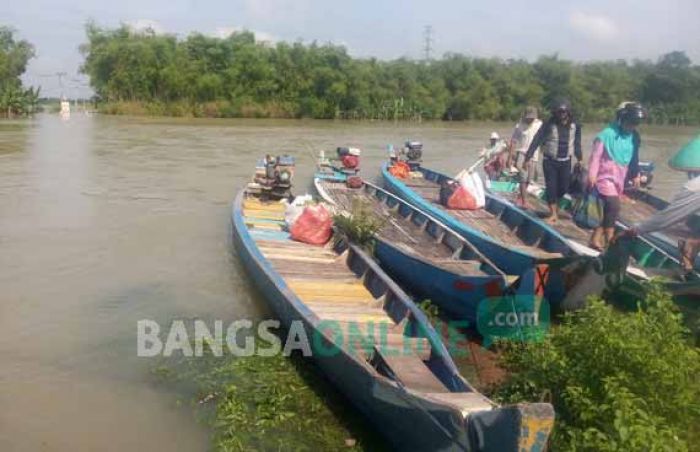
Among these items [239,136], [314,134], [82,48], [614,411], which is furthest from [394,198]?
[82,48]

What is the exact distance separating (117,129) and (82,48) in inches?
885

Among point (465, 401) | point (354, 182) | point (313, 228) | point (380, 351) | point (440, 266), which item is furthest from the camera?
point (354, 182)

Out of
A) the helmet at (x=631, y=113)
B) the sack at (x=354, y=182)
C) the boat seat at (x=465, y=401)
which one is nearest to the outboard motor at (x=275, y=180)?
the sack at (x=354, y=182)

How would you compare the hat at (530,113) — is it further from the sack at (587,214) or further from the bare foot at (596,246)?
the bare foot at (596,246)

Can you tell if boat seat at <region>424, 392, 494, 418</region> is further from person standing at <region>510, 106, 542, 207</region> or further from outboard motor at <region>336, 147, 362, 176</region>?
outboard motor at <region>336, 147, 362, 176</region>

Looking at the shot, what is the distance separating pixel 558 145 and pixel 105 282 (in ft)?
16.4

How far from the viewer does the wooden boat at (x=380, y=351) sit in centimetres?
276

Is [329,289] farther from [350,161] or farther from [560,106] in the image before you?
[350,161]

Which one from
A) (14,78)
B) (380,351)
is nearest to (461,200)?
(380,351)

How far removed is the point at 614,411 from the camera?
2.96m

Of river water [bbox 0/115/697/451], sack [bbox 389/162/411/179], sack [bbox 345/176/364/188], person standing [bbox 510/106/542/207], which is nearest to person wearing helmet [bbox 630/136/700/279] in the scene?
person standing [bbox 510/106/542/207]

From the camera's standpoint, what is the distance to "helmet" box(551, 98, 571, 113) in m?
7.21

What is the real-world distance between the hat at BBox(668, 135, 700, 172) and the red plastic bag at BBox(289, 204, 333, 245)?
3.20m

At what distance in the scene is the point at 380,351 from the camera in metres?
3.91
